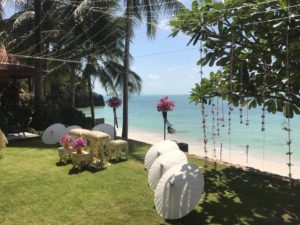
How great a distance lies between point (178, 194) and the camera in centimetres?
558

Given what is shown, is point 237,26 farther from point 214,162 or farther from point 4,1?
point 4,1

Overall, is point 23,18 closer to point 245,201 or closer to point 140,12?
point 140,12

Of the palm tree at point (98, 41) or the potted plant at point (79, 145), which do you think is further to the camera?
the palm tree at point (98, 41)

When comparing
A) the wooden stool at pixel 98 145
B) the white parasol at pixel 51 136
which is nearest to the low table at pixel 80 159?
the wooden stool at pixel 98 145

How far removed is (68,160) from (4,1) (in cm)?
1007

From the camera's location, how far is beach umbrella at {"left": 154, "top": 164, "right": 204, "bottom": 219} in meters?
5.57

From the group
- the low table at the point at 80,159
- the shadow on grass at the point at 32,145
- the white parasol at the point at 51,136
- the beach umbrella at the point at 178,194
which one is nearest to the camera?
the beach umbrella at the point at 178,194

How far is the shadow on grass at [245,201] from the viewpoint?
605 centimetres

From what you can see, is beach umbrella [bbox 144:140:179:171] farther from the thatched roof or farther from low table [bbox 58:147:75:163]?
the thatched roof

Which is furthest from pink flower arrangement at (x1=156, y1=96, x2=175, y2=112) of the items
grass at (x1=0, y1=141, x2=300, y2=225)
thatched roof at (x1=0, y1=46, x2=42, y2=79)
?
thatched roof at (x1=0, y1=46, x2=42, y2=79)

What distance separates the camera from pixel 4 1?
16.5 meters

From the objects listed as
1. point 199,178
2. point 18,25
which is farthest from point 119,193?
point 18,25

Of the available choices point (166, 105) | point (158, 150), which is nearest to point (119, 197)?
point (158, 150)

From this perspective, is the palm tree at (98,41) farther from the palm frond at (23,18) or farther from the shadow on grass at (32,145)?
the shadow on grass at (32,145)
